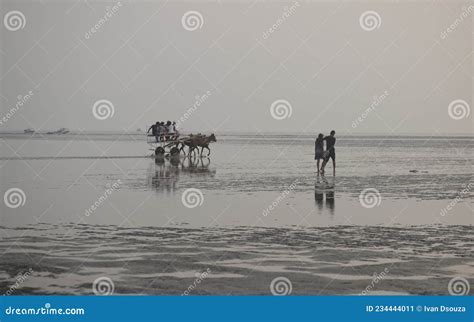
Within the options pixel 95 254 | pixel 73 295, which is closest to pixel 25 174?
pixel 95 254

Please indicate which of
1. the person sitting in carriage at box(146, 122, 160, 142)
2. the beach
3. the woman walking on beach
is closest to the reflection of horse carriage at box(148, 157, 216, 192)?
the beach

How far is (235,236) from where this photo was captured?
36.5ft

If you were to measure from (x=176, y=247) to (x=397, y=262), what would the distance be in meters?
3.42

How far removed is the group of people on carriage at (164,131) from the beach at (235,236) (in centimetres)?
1307

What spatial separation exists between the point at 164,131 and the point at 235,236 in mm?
23008

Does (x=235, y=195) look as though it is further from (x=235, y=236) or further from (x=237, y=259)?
(x=237, y=259)

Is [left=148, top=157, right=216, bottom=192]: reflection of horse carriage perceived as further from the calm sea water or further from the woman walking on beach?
the woman walking on beach

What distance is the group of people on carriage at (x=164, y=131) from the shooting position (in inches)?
1309

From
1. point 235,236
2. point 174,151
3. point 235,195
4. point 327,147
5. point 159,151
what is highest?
point 174,151

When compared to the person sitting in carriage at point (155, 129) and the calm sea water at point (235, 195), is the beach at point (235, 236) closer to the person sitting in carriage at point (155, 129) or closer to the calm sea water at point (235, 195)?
the calm sea water at point (235, 195)

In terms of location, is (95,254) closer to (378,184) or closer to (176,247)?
(176,247)

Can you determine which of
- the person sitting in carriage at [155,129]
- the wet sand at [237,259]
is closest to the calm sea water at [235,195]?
the wet sand at [237,259]

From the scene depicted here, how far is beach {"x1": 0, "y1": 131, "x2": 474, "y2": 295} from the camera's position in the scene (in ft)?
27.1

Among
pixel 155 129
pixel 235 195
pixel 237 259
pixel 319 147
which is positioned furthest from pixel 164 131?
pixel 237 259
